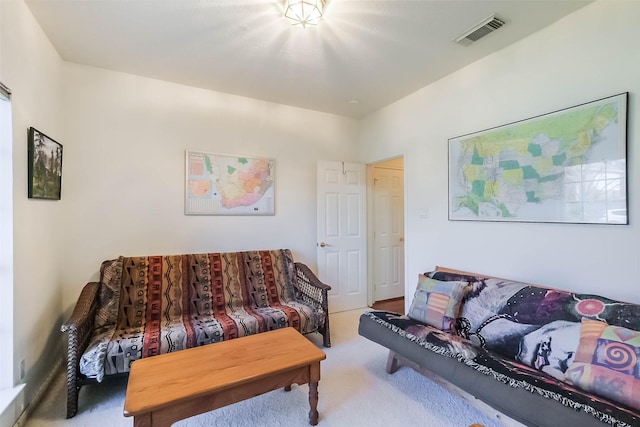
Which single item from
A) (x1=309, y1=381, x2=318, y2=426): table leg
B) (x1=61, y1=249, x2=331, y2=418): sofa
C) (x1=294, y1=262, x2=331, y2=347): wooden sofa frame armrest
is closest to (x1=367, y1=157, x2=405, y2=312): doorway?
(x1=294, y1=262, x2=331, y2=347): wooden sofa frame armrest

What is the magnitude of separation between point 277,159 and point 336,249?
1.36 metres

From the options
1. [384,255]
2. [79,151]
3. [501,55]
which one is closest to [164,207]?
[79,151]

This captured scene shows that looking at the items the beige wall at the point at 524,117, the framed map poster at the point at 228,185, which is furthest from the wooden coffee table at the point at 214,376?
the beige wall at the point at 524,117

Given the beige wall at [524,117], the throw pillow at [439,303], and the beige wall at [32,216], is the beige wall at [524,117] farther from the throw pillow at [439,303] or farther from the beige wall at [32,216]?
the beige wall at [32,216]

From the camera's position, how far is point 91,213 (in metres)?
2.74

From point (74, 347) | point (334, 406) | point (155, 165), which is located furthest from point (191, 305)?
point (334, 406)

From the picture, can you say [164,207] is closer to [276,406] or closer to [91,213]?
[91,213]

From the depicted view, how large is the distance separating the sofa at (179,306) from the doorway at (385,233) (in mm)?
1410

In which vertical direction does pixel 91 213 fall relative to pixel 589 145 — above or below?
below

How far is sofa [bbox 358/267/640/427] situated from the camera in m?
1.37

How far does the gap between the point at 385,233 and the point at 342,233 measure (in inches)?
33.1

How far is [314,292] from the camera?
3.03 metres

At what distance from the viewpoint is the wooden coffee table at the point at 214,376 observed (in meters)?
1.40

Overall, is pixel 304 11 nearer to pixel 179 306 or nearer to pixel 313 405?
pixel 313 405
